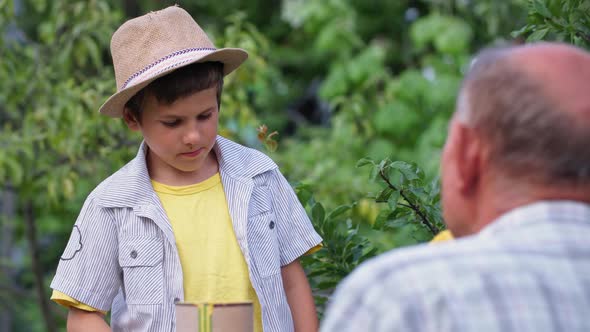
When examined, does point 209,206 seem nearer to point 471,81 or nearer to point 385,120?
point 471,81

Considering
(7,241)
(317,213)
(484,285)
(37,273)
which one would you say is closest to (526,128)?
(484,285)

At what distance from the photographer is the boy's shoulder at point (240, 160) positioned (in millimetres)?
2484

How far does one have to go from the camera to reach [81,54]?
14.9 feet

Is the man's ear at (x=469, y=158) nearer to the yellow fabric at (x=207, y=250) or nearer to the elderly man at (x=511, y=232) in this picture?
the elderly man at (x=511, y=232)

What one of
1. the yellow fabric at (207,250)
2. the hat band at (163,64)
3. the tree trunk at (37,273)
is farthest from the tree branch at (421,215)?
the tree trunk at (37,273)

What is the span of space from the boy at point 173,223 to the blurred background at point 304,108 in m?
0.31

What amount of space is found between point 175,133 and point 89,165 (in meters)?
1.95

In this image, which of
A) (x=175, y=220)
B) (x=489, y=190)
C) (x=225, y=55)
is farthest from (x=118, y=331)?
(x=489, y=190)

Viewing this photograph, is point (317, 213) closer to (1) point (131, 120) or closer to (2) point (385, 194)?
(2) point (385, 194)

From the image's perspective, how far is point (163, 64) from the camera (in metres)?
2.39

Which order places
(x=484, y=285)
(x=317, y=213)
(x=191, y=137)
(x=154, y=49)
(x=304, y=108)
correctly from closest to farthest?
(x=484, y=285) → (x=191, y=137) → (x=154, y=49) → (x=317, y=213) → (x=304, y=108)

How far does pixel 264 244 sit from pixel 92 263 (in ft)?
1.34

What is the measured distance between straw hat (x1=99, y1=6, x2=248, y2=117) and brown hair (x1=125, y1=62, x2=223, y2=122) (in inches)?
0.9

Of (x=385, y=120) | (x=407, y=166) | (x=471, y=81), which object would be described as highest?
(x=471, y=81)
